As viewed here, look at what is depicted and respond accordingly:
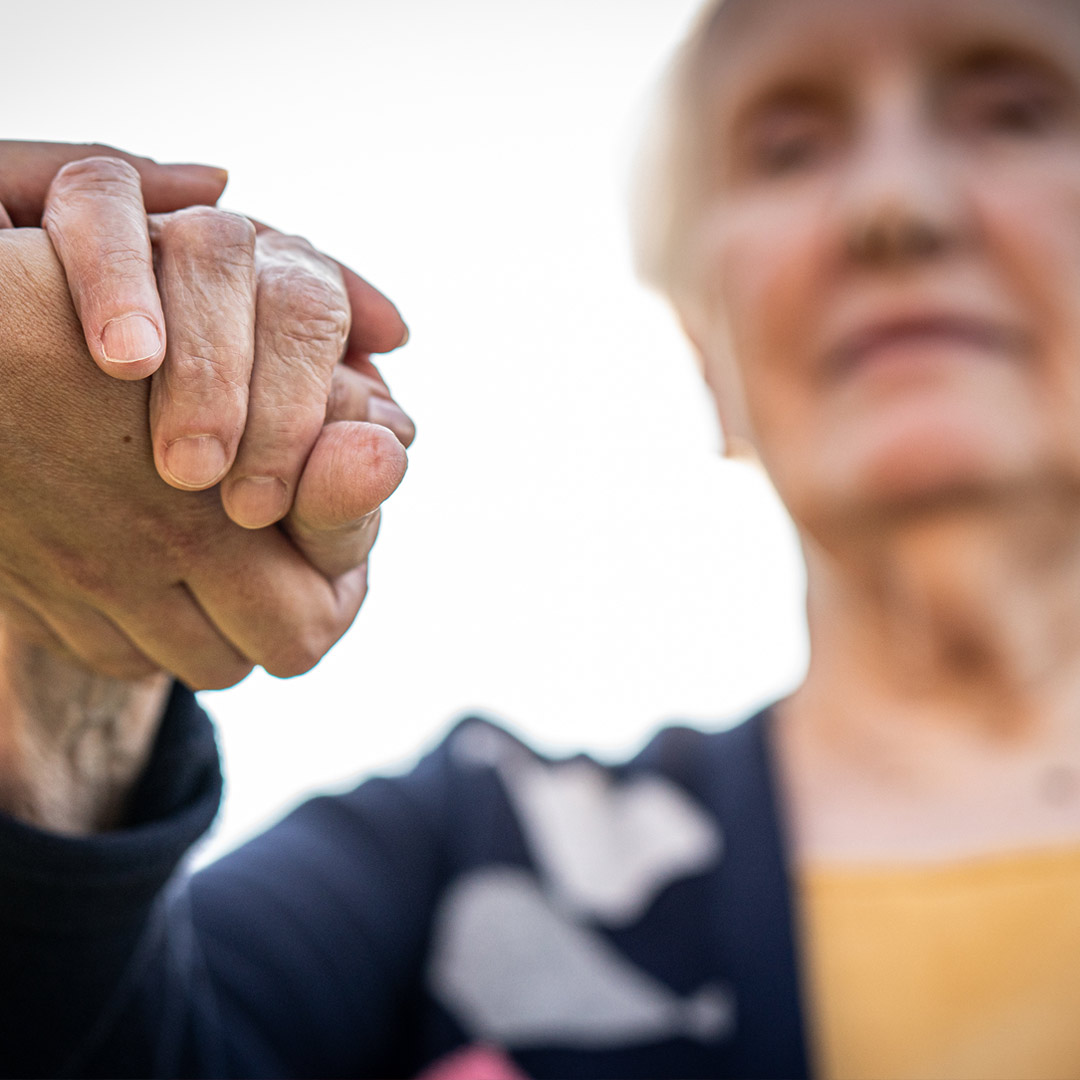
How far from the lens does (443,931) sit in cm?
124

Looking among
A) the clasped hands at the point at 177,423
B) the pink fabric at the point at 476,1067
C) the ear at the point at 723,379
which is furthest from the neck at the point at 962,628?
the clasped hands at the point at 177,423

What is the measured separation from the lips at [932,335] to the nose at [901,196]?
0.10m

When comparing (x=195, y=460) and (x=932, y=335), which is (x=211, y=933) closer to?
(x=195, y=460)

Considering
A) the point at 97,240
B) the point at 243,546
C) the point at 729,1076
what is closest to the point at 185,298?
the point at 97,240

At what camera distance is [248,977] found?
1.08 meters

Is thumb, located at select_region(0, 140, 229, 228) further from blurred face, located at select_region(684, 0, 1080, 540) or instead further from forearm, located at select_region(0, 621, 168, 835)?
blurred face, located at select_region(684, 0, 1080, 540)

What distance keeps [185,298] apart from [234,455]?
0.10 metres

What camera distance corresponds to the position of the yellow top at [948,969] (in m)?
1.00

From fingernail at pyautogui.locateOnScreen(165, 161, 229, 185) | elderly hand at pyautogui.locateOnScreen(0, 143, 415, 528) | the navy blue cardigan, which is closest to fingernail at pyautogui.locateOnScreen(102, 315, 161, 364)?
elderly hand at pyautogui.locateOnScreen(0, 143, 415, 528)

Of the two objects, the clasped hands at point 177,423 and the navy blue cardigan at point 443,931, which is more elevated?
the clasped hands at point 177,423

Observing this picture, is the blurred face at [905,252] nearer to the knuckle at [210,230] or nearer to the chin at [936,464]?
the chin at [936,464]

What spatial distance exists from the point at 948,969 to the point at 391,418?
97 centimetres

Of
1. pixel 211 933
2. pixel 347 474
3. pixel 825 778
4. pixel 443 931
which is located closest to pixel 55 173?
pixel 347 474

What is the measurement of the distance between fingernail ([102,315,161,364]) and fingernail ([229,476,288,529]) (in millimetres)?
99
